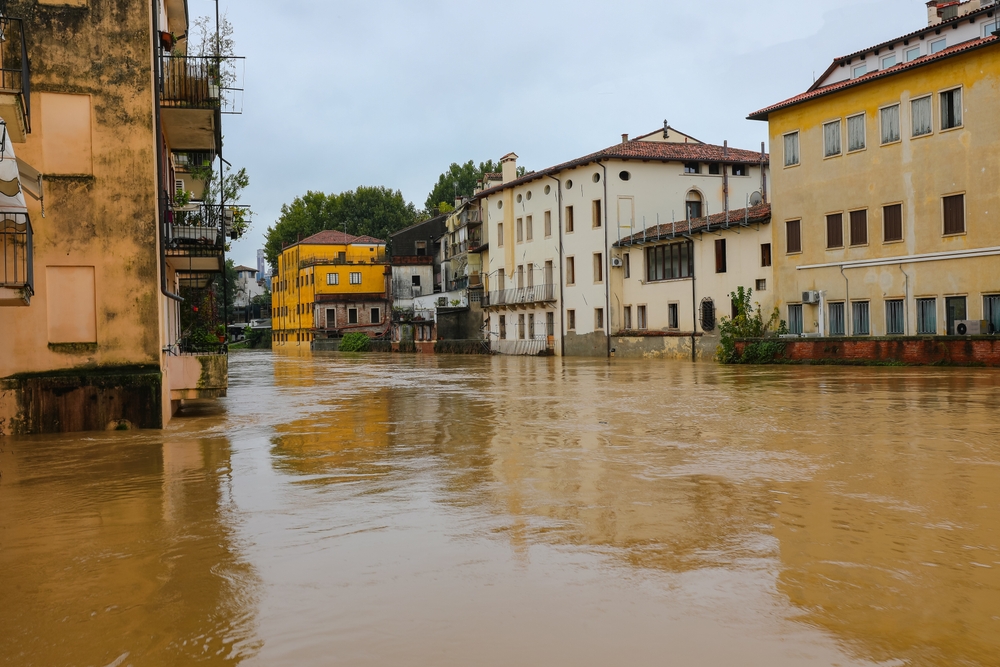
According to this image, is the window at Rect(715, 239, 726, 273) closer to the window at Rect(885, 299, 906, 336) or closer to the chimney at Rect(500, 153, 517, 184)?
the window at Rect(885, 299, 906, 336)

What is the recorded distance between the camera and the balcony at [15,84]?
1192cm

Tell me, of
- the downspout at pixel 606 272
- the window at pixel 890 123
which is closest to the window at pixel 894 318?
the window at pixel 890 123

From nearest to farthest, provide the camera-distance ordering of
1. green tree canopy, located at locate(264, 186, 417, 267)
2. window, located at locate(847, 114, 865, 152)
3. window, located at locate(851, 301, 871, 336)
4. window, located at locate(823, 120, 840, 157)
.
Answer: window, located at locate(851, 301, 871, 336) < window, located at locate(847, 114, 865, 152) < window, located at locate(823, 120, 840, 157) < green tree canopy, located at locate(264, 186, 417, 267)

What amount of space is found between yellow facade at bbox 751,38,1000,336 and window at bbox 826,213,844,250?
2.1 inches

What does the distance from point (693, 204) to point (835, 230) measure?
17049mm

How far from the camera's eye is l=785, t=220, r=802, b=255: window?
3572 centimetres

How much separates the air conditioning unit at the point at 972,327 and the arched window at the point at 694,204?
23086 mm

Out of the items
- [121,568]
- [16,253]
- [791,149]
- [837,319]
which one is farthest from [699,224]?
[121,568]

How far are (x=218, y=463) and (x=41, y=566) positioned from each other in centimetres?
488

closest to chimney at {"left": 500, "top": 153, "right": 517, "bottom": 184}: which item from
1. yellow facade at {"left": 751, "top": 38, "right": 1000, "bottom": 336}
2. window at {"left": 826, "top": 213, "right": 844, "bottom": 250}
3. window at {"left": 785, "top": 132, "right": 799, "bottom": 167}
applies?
yellow facade at {"left": 751, "top": 38, "right": 1000, "bottom": 336}

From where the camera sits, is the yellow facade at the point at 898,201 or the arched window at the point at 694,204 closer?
the yellow facade at the point at 898,201

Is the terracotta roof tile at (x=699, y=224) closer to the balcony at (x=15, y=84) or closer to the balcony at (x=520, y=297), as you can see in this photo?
the balcony at (x=520, y=297)

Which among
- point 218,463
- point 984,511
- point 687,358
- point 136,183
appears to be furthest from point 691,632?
point 687,358

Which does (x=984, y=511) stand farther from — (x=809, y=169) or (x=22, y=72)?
(x=809, y=169)
